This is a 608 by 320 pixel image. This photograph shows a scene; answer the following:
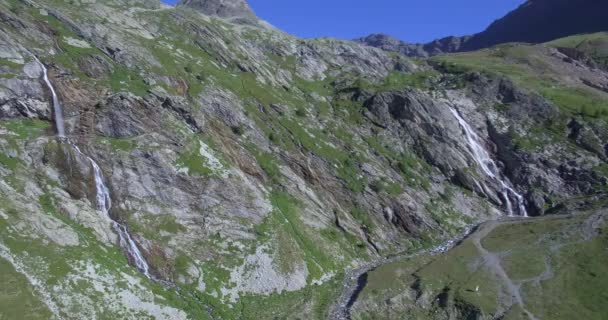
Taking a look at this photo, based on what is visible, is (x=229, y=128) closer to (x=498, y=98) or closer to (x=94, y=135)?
(x=94, y=135)

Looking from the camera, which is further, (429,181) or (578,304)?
(429,181)

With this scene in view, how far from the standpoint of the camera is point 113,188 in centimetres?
5741

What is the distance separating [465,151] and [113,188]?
7265 centimetres

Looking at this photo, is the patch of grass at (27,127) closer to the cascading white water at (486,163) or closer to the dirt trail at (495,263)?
the dirt trail at (495,263)

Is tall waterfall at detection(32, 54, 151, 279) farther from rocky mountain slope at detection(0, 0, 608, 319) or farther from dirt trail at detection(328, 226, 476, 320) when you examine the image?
dirt trail at detection(328, 226, 476, 320)

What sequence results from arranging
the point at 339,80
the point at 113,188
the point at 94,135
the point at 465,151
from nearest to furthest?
1. the point at 113,188
2. the point at 94,135
3. the point at 465,151
4. the point at 339,80

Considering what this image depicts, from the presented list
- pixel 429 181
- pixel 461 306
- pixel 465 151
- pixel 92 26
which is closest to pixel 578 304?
pixel 461 306

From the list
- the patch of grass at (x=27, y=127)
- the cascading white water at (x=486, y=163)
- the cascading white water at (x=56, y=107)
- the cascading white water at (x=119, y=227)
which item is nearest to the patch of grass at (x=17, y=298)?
the cascading white water at (x=119, y=227)

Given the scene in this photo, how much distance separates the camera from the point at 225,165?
224ft

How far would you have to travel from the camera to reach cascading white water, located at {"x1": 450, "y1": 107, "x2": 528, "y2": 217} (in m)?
90.4

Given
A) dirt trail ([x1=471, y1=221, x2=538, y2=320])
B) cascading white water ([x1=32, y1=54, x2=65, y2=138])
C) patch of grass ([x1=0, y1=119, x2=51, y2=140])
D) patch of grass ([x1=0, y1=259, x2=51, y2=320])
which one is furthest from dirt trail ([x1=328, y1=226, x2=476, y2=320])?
patch of grass ([x1=0, y1=119, x2=51, y2=140])

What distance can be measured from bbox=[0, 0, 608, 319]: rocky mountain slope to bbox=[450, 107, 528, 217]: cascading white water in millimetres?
417

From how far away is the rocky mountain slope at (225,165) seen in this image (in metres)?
48.9

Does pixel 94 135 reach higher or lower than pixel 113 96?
lower
